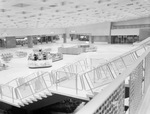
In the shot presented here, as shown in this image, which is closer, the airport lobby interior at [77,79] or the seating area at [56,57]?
the airport lobby interior at [77,79]

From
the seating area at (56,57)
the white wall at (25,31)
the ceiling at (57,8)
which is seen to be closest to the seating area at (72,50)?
the seating area at (56,57)

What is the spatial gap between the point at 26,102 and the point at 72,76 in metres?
2.36

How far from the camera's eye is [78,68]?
34.0 ft

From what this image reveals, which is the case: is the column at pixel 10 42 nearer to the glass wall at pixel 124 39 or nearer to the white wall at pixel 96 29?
the white wall at pixel 96 29

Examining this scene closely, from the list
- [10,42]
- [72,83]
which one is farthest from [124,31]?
[72,83]

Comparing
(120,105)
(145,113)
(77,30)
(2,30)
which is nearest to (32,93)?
(145,113)


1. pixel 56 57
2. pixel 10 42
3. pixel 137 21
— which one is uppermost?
pixel 137 21

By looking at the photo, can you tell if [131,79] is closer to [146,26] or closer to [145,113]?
[145,113]

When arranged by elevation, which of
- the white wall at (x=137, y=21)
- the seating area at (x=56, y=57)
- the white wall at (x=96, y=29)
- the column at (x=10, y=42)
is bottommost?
the seating area at (x=56, y=57)

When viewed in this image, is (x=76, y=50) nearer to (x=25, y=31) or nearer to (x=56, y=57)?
(x=56, y=57)

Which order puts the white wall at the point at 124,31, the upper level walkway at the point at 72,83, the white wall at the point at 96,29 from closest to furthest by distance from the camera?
the upper level walkway at the point at 72,83 → the white wall at the point at 124,31 → the white wall at the point at 96,29

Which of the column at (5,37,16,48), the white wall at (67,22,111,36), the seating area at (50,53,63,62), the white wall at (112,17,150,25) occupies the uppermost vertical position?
the white wall at (112,17,150,25)

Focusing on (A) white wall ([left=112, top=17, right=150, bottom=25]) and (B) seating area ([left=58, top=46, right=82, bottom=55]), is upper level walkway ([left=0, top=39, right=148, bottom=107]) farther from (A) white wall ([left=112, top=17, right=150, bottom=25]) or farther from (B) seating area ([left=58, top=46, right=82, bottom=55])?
(A) white wall ([left=112, top=17, right=150, bottom=25])

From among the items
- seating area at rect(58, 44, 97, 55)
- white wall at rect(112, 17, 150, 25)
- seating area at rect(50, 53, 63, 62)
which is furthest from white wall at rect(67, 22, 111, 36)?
seating area at rect(50, 53, 63, 62)
